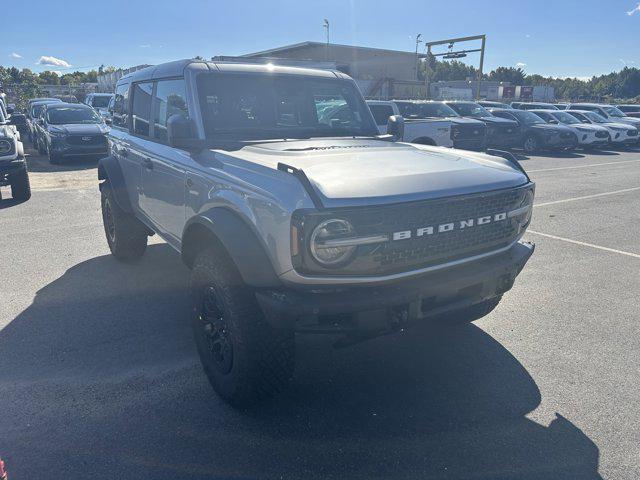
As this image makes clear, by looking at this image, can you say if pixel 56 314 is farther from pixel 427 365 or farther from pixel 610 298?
pixel 610 298

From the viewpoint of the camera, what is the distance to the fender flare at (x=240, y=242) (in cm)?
271

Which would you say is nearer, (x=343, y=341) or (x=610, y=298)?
(x=343, y=341)

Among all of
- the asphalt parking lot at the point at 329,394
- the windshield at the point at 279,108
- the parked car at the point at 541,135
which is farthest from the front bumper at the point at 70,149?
the parked car at the point at 541,135

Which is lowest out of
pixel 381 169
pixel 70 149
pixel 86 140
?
pixel 70 149

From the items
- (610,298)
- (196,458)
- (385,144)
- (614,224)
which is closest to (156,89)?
(385,144)

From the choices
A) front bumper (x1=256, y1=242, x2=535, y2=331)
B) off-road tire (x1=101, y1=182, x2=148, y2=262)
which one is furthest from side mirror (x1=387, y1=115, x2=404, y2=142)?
off-road tire (x1=101, y1=182, x2=148, y2=262)

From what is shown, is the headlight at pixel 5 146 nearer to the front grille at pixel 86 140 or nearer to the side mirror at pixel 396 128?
the front grille at pixel 86 140

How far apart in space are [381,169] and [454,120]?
13.4 m

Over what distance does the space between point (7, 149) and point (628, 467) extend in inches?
389

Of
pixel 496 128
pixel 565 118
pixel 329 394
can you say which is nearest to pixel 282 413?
pixel 329 394

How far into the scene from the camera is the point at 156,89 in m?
4.48

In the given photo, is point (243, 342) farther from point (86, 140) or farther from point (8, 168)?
point (86, 140)

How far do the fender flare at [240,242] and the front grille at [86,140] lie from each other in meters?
12.3

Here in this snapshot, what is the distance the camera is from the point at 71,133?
45.2ft
